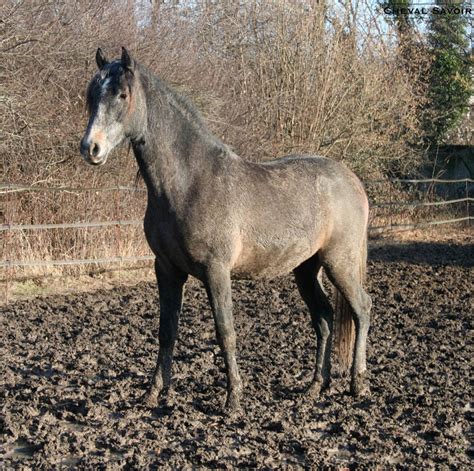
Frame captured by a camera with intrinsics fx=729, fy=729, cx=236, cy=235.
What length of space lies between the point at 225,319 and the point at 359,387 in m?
1.10

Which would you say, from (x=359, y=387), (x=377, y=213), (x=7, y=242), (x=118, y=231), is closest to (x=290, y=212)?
(x=359, y=387)

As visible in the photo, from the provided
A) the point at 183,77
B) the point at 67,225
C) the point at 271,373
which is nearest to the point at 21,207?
the point at 67,225

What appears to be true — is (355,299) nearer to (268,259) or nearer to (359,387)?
(359,387)

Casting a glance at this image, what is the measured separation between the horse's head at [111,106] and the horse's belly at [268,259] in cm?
105

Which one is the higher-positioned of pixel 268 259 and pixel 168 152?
pixel 168 152

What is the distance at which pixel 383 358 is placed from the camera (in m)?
5.71

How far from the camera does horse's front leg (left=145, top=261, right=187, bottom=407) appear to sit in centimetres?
451

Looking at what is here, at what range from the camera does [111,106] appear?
3988mm

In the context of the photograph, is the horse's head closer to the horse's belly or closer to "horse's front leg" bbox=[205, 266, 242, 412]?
"horse's front leg" bbox=[205, 266, 242, 412]

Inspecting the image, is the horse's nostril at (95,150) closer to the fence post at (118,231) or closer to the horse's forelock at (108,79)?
the horse's forelock at (108,79)

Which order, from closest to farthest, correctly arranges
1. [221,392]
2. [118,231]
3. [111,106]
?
1. [111,106]
2. [221,392]
3. [118,231]

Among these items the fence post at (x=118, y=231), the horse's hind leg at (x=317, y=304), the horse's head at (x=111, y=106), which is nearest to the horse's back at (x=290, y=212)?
the horse's hind leg at (x=317, y=304)

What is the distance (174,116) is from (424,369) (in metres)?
2.66

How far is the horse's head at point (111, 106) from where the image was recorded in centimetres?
390
